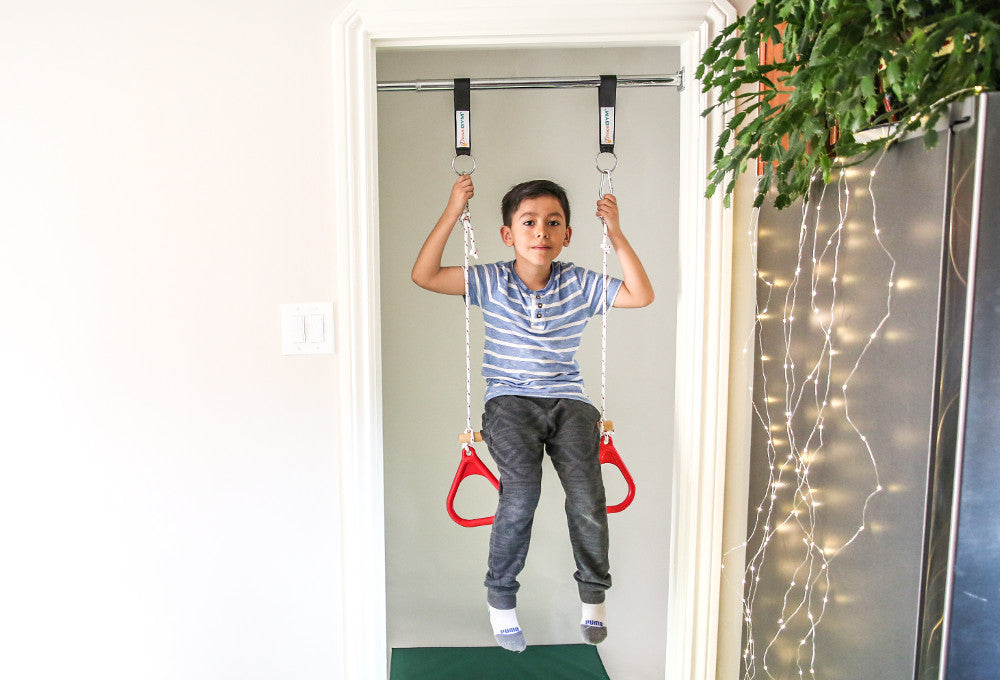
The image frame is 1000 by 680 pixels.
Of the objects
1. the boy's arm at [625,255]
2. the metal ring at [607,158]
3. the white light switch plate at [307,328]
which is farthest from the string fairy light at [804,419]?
the white light switch plate at [307,328]

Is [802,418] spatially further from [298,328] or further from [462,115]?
[298,328]

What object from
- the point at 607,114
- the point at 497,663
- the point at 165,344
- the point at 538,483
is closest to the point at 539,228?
the point at 607,114

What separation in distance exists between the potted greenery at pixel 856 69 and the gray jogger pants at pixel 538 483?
0.68 metres

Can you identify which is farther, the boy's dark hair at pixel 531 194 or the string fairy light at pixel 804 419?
the boy's dark hair at pixel 531 194

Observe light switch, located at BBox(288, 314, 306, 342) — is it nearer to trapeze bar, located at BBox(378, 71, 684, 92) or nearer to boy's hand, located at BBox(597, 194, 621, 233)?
trapeze bar, located at BBox(378, 71, 684, 92)

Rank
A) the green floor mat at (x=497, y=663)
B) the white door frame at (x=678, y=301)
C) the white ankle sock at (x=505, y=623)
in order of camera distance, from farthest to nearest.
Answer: the green floor mat at (x=497, y=663) < the white ankle sock at (x=505, y=623) < the white door frame at (x=678, y=301)

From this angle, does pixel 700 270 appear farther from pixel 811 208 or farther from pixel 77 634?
pixel 77 634

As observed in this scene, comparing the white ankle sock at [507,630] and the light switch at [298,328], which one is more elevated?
the light switch at [298,328]

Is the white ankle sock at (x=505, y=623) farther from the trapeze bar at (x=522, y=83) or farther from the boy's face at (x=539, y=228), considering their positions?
the trapeze bar at (x=522, y=83)

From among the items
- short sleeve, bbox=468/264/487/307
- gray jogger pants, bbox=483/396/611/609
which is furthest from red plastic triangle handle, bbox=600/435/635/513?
short sleeve, bbox=468/264/487/307

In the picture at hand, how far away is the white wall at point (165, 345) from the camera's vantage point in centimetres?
158

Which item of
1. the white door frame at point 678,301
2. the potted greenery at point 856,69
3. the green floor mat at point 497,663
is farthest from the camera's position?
the green floor mat at point 497,663

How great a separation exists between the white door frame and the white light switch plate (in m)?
0.03

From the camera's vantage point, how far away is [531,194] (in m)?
1.69
